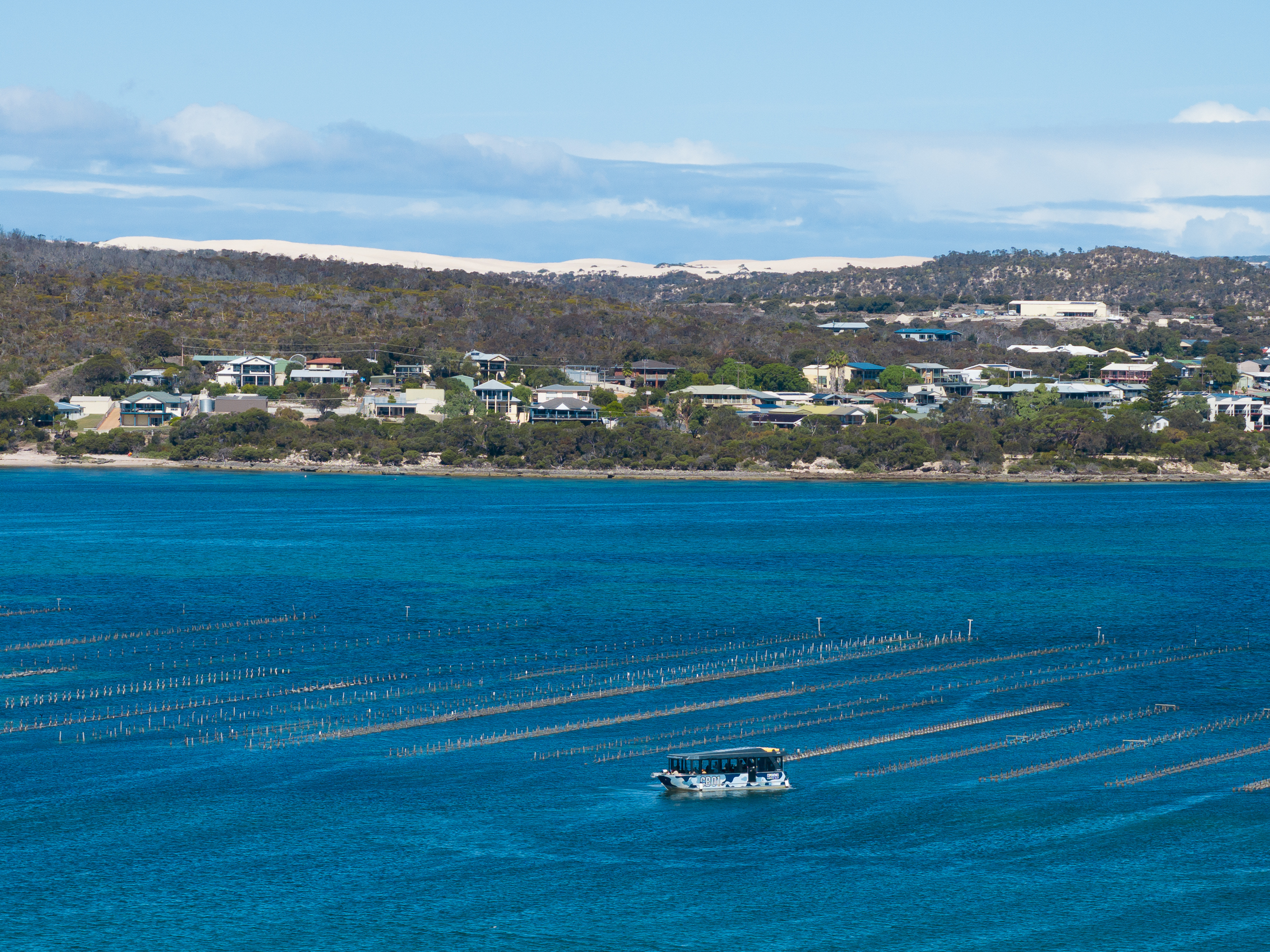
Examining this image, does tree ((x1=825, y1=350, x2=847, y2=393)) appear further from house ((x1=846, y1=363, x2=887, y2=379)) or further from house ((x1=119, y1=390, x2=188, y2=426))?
house ((x1=119, y1=390, x2=188, y2=426))

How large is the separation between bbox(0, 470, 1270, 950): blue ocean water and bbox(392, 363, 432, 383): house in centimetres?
7947

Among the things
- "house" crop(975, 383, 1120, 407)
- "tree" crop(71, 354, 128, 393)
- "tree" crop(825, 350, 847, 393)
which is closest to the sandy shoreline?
"tree" crop(71, 354, 128, 393)

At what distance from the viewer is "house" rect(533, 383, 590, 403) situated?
16700 centimetres

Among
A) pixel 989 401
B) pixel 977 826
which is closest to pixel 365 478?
pixel 989 401

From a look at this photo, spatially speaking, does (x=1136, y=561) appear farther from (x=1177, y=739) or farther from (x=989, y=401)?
(x=989, y=401)

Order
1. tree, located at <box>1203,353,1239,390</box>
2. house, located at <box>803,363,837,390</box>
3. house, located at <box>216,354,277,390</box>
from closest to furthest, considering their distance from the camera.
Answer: house, located at <box>216,354,277,390</box>
house, located at <box>803,363,837,390</box>
tree, located at <box>1203,353,1239,390</box>

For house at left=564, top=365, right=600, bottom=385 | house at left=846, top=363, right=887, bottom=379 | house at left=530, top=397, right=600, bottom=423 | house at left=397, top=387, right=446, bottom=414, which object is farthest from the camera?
house at left=846, top=363, right=887, bottom=379

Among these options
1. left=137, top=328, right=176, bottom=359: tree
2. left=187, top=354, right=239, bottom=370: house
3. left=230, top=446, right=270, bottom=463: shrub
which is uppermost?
left=137, top=328, right=176, bottom=359: tree

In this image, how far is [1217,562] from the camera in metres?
95.3

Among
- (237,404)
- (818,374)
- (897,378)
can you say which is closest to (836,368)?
(818,374)

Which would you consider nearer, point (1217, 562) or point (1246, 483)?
point (1217, 562)

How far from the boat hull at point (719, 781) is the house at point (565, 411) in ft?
395

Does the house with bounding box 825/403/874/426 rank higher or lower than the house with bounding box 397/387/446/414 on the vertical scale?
lower

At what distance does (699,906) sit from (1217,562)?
68.1m
